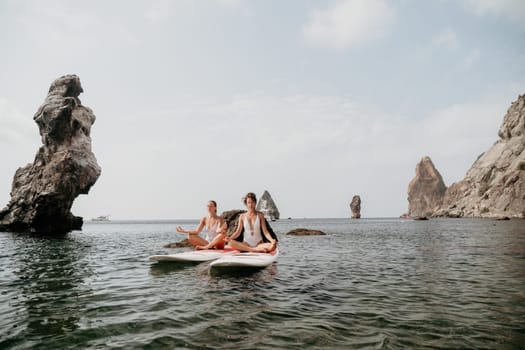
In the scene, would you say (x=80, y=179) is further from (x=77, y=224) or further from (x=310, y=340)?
(x=310, y=340)

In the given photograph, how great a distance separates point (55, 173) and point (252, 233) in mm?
44822

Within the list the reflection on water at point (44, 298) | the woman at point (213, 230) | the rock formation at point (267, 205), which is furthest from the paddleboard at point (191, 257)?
the rock formation at point (267, 205)

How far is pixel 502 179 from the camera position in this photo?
99.0 metres

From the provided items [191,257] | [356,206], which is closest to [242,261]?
[191,257]

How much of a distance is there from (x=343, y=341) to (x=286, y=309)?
2123 mm

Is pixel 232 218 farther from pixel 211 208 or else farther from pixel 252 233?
pixel 252 233

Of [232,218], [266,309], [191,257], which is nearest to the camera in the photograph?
[266,309]

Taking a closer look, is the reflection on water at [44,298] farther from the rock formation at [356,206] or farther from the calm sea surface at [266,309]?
the rock formation at [356,206]

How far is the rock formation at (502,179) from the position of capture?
300ft

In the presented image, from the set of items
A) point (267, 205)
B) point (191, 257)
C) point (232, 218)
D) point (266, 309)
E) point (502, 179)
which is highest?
point (502, 179)

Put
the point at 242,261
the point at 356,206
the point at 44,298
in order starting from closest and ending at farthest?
the point at 44,298
the point at 242,261
the point at 356,206

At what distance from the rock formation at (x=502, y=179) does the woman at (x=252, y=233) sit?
103 metres

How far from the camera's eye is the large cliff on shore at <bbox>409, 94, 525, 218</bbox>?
300 ft

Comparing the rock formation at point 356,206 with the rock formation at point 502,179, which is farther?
the rock formation at point 356,206
